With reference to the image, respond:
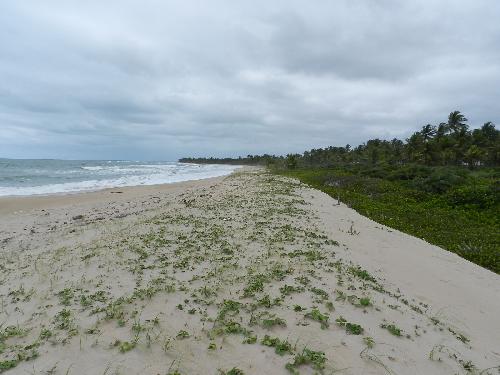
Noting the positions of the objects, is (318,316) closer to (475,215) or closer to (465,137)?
(475,215)

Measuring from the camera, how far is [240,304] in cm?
622

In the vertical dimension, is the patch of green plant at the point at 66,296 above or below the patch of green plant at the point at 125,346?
above

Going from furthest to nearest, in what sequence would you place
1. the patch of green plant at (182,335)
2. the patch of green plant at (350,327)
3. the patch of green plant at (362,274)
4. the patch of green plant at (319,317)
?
the patch of green plant at (362,274), the patch of green plant at (319,317), the patch of green plant at (350,327), the patch of green plant at (182,335)

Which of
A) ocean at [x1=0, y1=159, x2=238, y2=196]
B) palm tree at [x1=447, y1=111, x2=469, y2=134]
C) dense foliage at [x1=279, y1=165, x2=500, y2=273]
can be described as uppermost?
palm tree at [x1=447, y1=111, x2=469, y2=134]

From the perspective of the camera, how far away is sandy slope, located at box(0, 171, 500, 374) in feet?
15.7

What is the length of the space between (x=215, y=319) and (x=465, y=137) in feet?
201

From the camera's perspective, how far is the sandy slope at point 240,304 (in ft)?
15.7

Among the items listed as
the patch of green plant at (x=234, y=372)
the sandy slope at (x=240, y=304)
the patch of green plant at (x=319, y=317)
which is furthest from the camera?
the patch of green plant at (x=319, y=317)

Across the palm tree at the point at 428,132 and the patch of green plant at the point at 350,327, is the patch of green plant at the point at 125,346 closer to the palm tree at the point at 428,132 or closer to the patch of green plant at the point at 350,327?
the patch of green plant at the point at 350,327

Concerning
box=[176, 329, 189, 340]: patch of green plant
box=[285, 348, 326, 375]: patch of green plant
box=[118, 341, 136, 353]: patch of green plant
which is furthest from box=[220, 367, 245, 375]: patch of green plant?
box=[118, 341, 136, 353]: patch of green plant

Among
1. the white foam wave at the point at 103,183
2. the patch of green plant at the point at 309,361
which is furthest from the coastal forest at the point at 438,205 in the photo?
the white foam wave at the point at 103,183

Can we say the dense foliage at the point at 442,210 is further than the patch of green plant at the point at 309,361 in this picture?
Yes

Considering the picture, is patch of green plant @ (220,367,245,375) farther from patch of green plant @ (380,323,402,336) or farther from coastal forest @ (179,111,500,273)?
coastal forest @ (179,111,500,273)

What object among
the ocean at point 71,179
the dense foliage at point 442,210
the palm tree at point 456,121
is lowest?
the dense foliage at point 442,210
